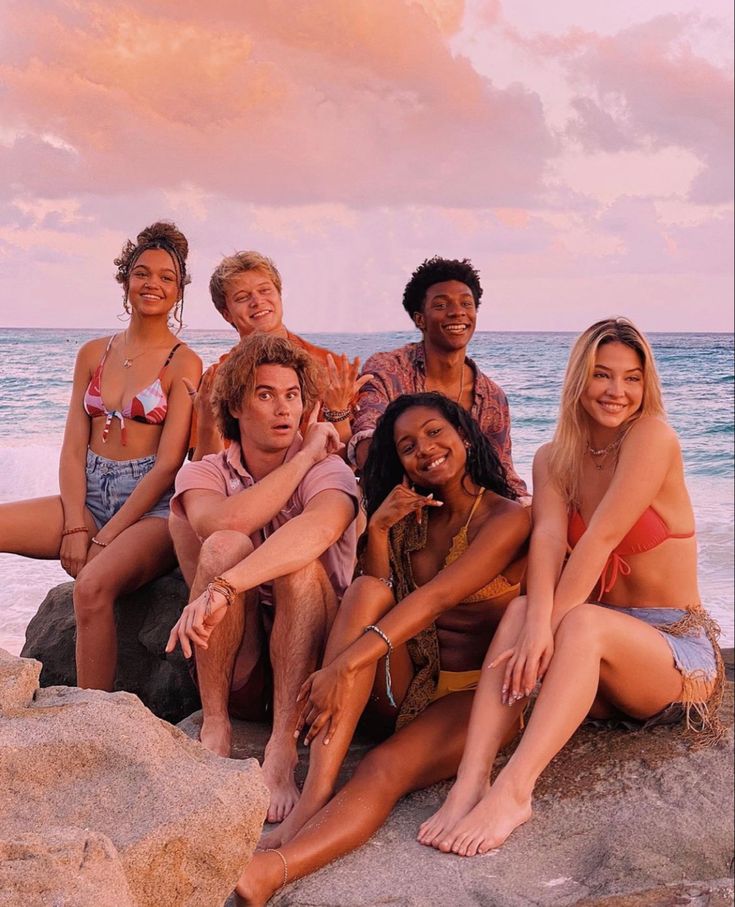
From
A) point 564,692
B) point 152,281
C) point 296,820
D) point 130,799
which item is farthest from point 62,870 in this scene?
point 152,281

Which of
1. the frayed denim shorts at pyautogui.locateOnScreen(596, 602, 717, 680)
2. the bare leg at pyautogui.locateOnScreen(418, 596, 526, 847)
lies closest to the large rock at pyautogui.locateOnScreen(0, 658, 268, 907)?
the bare leg at pyautogui.locateOnScreen(418, 596, 526, 847)

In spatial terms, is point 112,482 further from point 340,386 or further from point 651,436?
point 651,436

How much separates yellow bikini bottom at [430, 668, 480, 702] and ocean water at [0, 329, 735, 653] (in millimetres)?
2567

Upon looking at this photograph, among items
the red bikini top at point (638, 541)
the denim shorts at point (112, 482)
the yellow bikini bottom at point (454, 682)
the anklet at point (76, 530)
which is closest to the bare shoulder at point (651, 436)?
the red bikini top at point (638, 541)

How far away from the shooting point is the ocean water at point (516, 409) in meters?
5.31


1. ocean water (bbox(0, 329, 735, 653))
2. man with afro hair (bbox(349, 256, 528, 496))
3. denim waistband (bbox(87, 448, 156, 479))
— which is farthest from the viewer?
ocean water (bbox(0, 329, 735, 653))

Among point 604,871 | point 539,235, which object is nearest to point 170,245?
point 604,871

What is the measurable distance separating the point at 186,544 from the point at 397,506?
0.74m

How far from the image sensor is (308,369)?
3.40m

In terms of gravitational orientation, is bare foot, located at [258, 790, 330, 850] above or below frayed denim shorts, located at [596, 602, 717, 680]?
below

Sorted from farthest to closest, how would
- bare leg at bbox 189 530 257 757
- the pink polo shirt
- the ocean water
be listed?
1. the ocean water
2. the pink polo shirt
3. bare leg at bbox 189 530 257 757

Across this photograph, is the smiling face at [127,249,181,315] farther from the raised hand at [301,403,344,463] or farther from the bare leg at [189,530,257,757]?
the bare leg at [189,530,257,757]

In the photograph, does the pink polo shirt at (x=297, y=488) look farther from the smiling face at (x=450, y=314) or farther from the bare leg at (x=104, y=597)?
the smiling face at (x=450, y=314)

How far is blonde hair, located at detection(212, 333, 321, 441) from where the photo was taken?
3307 mm
